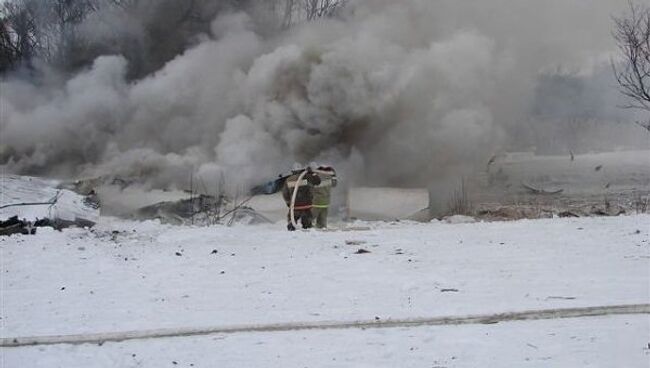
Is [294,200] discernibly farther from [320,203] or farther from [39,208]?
[39,208]

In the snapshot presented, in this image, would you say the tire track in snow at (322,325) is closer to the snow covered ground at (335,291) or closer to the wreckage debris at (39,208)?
the snow covered ground at (335,291)

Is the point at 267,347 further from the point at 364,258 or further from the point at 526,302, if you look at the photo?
the point at 364,258

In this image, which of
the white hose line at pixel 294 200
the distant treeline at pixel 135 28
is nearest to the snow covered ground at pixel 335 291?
the white hose line at pixel 294 200

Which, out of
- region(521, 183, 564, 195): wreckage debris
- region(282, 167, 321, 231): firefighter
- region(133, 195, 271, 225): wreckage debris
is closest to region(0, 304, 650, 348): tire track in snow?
region(282, 167, 321, 231): firefighter

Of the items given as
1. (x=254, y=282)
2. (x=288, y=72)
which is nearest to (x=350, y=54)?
(x=288, y=72)

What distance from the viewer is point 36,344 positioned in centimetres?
435

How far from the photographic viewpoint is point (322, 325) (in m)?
4.50

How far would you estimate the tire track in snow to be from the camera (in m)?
4.37

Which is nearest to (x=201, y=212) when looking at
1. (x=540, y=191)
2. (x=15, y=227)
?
(x=15, y=227)

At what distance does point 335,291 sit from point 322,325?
100 centimetres

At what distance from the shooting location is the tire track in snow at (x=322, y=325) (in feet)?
14.3

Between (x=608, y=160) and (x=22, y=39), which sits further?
(x=22, y=39)

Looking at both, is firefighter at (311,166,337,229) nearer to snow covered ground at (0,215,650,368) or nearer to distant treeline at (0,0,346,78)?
snow covered ground at (0,215,650,368)

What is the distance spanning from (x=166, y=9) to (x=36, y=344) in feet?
56.1
